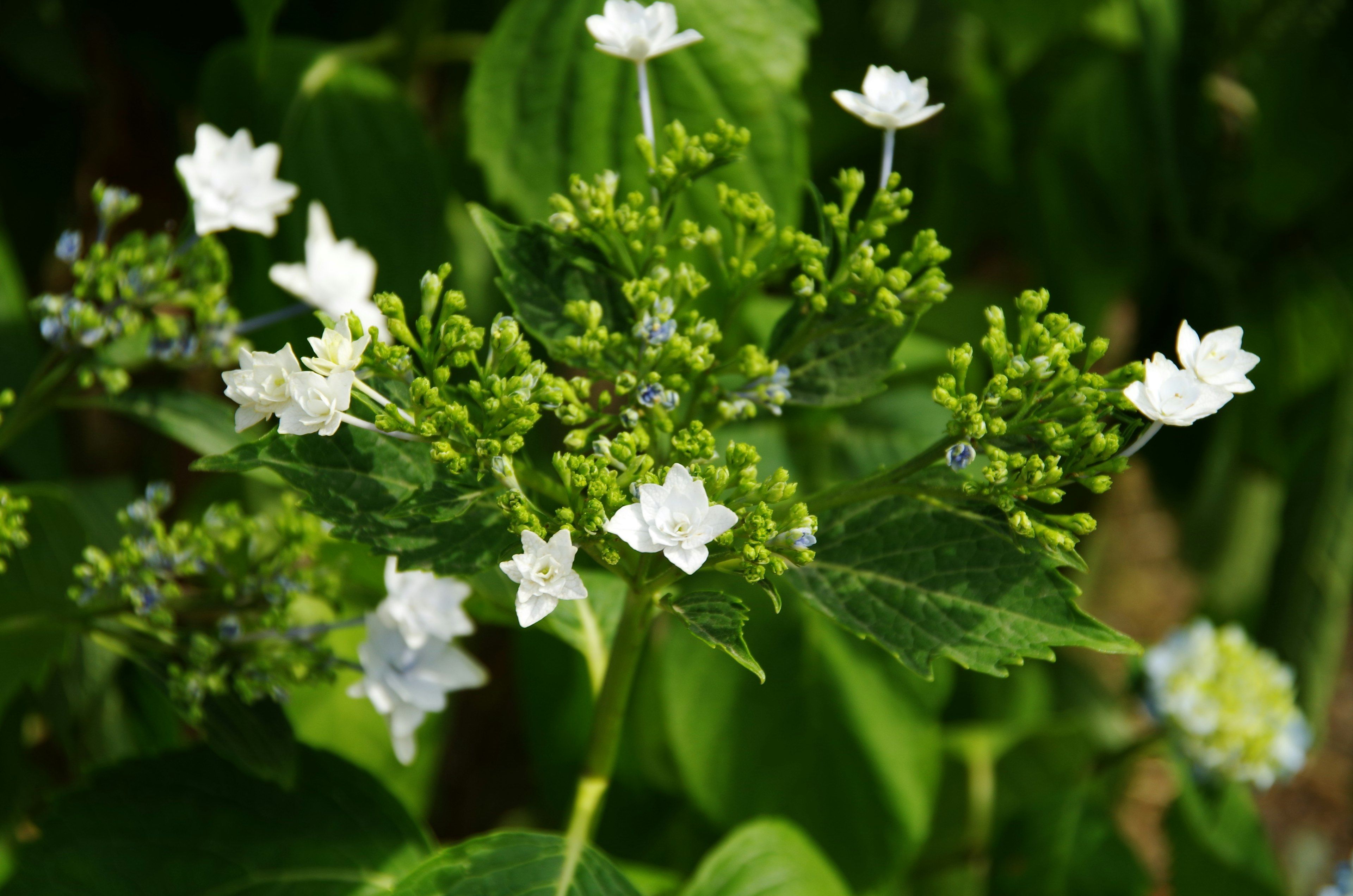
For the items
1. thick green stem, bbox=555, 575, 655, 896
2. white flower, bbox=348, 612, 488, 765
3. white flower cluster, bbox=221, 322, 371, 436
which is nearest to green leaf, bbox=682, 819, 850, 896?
thick green stem, bbox=555, 575, 655, 896

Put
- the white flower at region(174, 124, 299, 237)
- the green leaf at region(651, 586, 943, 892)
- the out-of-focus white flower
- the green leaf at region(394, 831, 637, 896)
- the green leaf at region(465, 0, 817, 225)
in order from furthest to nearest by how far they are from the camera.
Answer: the out-of-focus white flower < the green leaf at region(651, 586, 943, 892) < the green leaf at region(465, 0, 817, 225) < the white flower at region(174, 124, 299, 237) < the green leaf at region(394, 831, 637, 896)

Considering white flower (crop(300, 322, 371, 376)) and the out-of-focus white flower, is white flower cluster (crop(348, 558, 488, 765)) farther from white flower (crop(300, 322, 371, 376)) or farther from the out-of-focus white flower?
the out-of-focus white flower

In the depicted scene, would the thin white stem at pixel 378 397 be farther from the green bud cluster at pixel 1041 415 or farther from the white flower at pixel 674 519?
the green bud cluster at pixel 1041 415

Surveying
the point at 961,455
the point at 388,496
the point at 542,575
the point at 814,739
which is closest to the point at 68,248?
the point at 388,496

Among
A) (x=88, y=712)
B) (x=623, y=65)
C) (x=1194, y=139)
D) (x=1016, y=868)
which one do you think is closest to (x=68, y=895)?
(x=88, y=712)

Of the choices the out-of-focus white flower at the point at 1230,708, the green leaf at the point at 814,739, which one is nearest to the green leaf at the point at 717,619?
the green leaf at the point at 814,739

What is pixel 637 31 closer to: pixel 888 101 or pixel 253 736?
pixel 888 101
